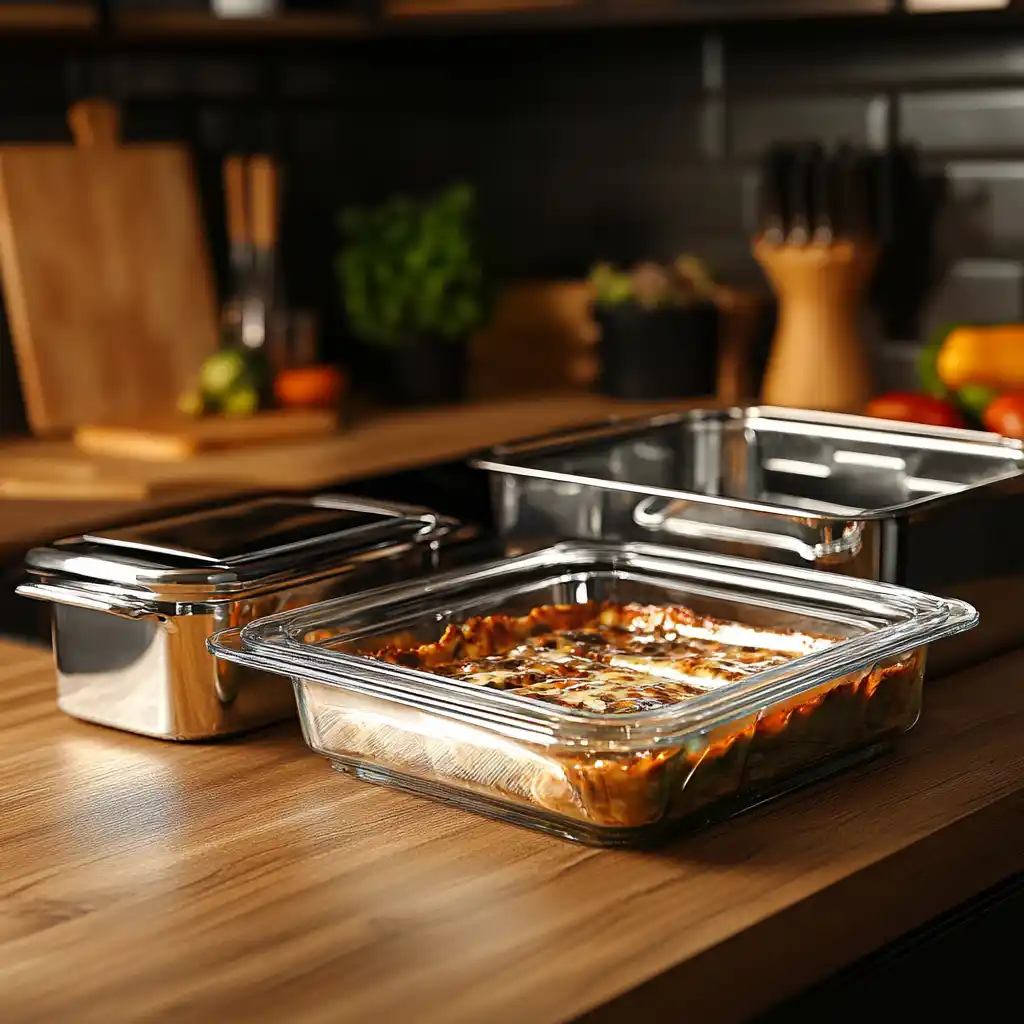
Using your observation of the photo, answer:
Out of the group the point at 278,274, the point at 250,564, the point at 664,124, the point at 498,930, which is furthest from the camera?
the point at 664,124

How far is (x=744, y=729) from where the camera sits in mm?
979

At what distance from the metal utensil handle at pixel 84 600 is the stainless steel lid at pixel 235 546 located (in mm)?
13

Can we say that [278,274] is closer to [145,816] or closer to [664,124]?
[664,124]

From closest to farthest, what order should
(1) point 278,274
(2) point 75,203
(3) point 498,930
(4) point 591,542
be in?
(3) point 498,930 < (4) point 591,542 < (2) point 75,203 < (1) point 278,274

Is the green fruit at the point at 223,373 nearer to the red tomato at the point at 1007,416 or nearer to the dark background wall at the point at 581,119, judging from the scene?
the dark background wall at the point at 581,119

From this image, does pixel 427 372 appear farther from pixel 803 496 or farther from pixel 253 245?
pixel 803 496

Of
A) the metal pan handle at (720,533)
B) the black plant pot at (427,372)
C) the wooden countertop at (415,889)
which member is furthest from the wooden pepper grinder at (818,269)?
the wooden countertop at (415,889)

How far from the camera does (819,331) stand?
243cm

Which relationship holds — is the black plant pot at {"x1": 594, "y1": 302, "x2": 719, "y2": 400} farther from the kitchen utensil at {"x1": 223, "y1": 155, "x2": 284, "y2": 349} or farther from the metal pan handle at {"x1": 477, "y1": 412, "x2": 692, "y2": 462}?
the metal pan handle at {"x1": 477, "y1": 412, "x2": 692, "y2": 462}

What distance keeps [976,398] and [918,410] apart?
11 cm

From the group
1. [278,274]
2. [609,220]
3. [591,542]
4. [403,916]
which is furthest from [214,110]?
[403,916]

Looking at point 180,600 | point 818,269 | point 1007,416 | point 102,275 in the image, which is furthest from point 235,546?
point 818,269

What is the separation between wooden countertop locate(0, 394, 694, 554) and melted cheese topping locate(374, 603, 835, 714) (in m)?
0.81

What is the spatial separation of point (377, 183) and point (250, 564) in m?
1.84
